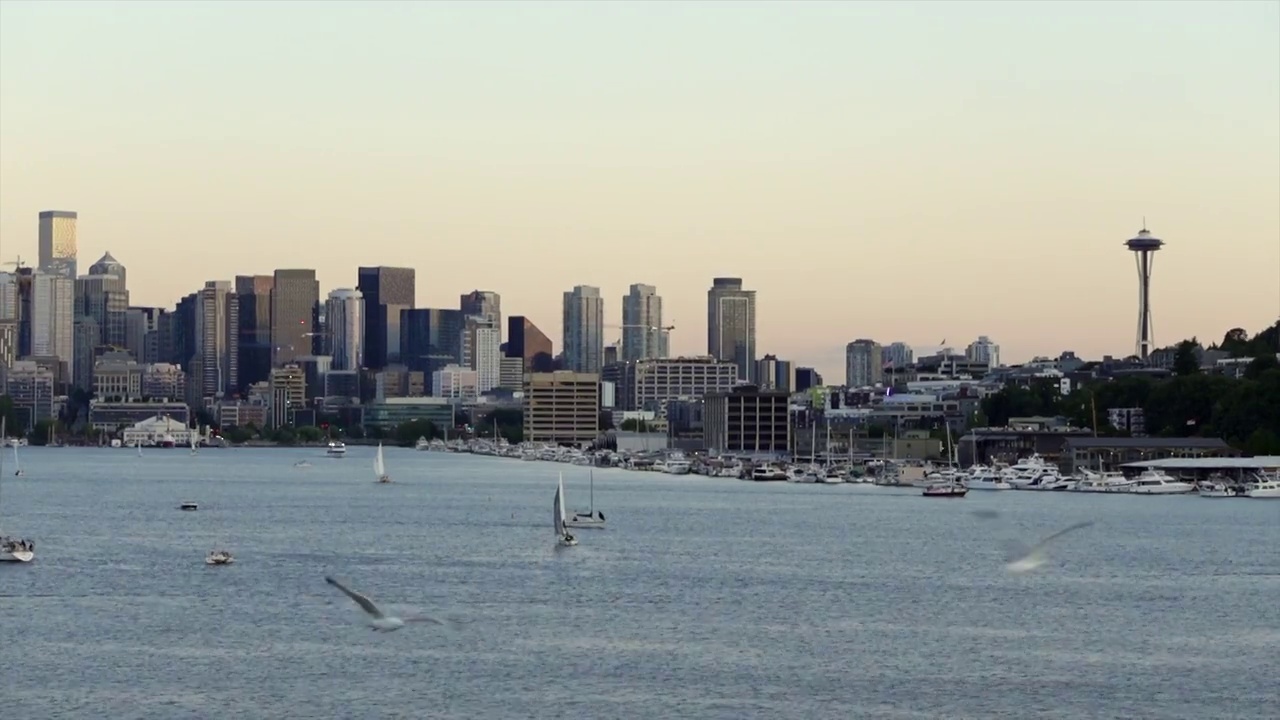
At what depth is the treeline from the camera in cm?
15100

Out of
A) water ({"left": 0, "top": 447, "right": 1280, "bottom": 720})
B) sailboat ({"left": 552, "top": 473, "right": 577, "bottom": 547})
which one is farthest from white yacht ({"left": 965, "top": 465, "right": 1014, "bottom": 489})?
sailboat ({"left": 552, "top": 473, "right": 577, "bottom": 547})

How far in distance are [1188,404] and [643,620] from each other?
11798 centimetres

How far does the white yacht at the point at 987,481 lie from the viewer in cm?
13588

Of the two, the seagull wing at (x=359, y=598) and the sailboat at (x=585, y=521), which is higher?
the seagull wing at (x=359, y=598)

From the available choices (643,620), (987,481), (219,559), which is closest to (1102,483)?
(987,481)

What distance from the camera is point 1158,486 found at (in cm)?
12988

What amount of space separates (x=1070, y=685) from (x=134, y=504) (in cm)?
7426

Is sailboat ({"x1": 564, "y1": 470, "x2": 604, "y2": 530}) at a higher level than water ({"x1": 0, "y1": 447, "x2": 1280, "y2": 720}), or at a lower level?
higher

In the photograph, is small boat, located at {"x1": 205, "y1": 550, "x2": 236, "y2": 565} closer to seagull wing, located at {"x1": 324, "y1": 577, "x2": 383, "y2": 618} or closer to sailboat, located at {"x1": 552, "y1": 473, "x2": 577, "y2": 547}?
sailboat, located at {"x1": 552, "y1": 473, "x2": 577, "y2": 547}

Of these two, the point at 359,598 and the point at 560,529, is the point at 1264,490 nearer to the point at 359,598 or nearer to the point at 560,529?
the point at 560,529

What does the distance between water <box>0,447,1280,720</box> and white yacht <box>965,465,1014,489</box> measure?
125 ft

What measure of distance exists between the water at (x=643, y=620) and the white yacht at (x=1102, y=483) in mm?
32759

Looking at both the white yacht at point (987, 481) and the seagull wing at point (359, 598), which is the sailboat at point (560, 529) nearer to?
the seagull wing at point (359, 598)

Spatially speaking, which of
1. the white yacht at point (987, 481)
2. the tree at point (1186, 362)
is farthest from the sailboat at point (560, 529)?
the tree at point (1186, 362)
